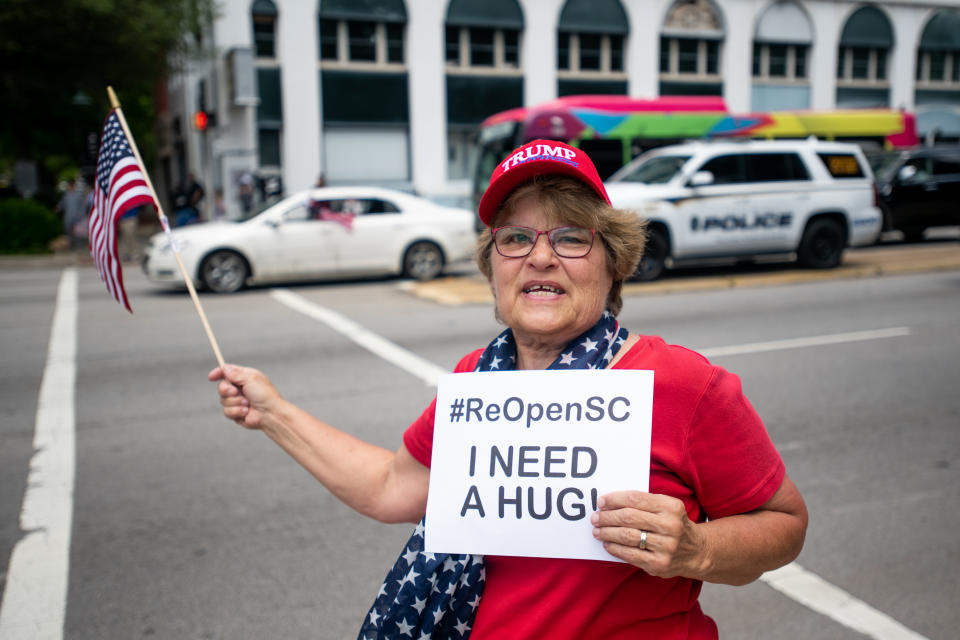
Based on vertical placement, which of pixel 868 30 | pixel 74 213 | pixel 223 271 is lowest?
pixel 223 271

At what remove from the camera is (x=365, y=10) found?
1153 inches

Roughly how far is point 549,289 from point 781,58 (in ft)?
123

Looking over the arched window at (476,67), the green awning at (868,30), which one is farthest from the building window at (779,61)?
the arched window at (476,67)

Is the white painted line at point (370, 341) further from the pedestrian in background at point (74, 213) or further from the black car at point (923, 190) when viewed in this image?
the black car at point (923, 190)

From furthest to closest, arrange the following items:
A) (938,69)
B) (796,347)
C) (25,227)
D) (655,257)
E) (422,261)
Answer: (938,69) < (25,227) < (422,261) < (655,257) < (796,347)

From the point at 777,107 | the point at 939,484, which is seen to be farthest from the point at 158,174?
the point at 939,484

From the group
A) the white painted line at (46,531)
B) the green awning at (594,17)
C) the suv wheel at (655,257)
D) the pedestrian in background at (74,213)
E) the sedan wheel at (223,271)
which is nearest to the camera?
the white painted line at (46,531)

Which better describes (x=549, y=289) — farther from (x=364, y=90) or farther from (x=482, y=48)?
(x=482, y=48)

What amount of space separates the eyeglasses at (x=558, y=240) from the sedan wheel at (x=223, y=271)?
12.3 m

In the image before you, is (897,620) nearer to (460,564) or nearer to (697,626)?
(697,626)

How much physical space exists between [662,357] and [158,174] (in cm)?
5159

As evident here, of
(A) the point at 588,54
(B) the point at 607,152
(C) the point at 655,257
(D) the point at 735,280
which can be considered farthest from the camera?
(A) the point at 588,54

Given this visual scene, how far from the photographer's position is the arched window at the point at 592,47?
3212 centimetres

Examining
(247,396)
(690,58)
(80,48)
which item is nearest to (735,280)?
(247,396)
